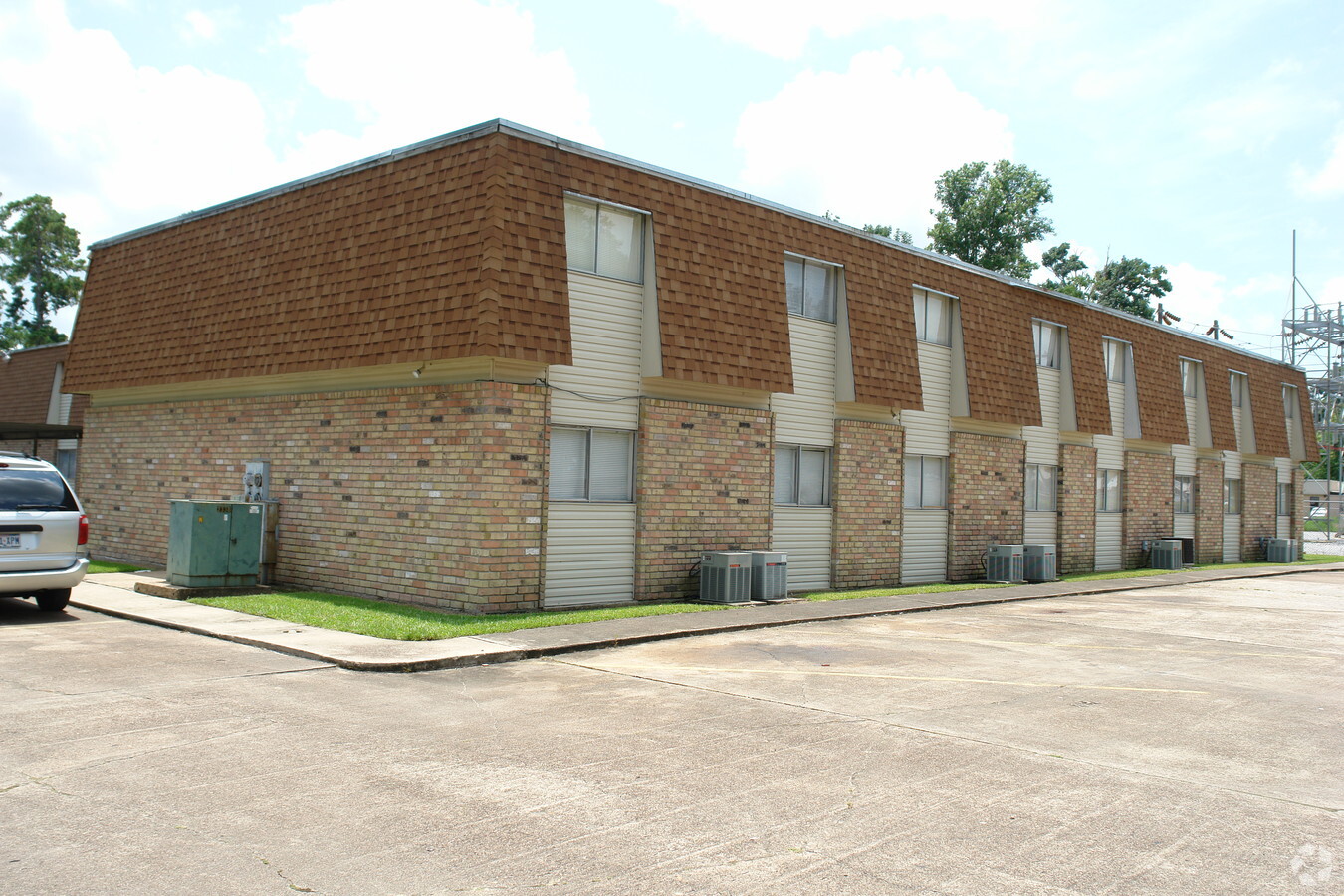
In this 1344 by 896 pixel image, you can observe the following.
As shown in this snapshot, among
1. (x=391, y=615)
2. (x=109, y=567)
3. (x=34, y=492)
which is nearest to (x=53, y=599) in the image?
(x=34, y=492)

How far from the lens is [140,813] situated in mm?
5406

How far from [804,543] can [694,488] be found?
3224mm

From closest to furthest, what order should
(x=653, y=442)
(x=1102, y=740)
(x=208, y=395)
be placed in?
1. (x=1102, y=740)
2. (x=653, y=442)
3. (x=208, y=395)

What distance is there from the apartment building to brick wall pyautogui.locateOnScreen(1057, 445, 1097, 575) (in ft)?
7.48

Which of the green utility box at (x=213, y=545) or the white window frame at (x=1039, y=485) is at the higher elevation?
the white window frame at (x=1039, y=485)

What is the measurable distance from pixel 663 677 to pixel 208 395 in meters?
11.8

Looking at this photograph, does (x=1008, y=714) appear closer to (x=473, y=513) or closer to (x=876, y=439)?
(x=473, y=513)

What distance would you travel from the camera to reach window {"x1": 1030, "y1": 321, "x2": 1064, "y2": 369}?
960 inches

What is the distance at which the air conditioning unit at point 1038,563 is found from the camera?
2300 cm

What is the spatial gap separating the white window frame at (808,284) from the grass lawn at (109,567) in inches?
481

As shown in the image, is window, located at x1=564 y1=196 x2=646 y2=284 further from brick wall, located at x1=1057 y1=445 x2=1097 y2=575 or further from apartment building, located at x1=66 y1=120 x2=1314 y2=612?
brick wall, located at x1=1057 y1=445 x2=1097 y2=575

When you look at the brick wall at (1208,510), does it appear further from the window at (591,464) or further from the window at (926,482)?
the window at (591,464)

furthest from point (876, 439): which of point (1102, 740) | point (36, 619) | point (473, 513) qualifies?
point (36, 619)

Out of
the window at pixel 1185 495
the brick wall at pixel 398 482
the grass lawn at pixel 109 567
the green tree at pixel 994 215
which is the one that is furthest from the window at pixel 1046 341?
the green tree at pixel 994 215
